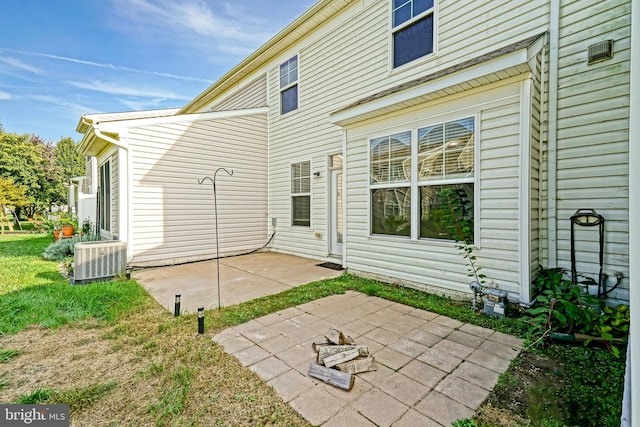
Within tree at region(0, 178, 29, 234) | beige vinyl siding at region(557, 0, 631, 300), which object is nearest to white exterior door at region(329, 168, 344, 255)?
beige vinyl siding at region(557, 0, 631, 300)

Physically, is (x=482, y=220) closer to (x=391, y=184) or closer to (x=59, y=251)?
(x=391, y=184)

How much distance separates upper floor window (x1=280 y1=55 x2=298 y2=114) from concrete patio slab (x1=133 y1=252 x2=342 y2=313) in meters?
4.21

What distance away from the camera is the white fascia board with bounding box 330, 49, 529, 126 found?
3.23 metres

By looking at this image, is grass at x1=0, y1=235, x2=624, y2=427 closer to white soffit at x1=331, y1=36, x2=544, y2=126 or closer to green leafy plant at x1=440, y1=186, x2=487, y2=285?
green leafy plant at x1=440, y1=186, x2=487, y2=285

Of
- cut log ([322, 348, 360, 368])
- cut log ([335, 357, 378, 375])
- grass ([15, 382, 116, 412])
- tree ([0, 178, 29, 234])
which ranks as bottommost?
grass ([15, 382, 116, 412])

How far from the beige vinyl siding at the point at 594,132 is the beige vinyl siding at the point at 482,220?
2.44ft

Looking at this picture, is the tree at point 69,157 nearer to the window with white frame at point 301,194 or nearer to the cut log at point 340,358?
the window with white frame at point 301,194

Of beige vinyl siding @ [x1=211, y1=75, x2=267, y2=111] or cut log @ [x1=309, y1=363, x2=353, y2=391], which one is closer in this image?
cut log @ [x1=309, y1=363, x2=353, y2=391]

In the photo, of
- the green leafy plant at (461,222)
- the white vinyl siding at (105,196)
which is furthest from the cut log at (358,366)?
the white vinyl siding at (105,196)

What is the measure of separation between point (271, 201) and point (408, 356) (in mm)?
6324

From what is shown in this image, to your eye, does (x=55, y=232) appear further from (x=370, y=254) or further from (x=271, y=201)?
(x=370, y=254)

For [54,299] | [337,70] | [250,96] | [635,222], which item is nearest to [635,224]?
[635,222]

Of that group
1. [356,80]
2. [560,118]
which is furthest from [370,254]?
[356,80]

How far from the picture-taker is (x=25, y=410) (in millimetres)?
2023
